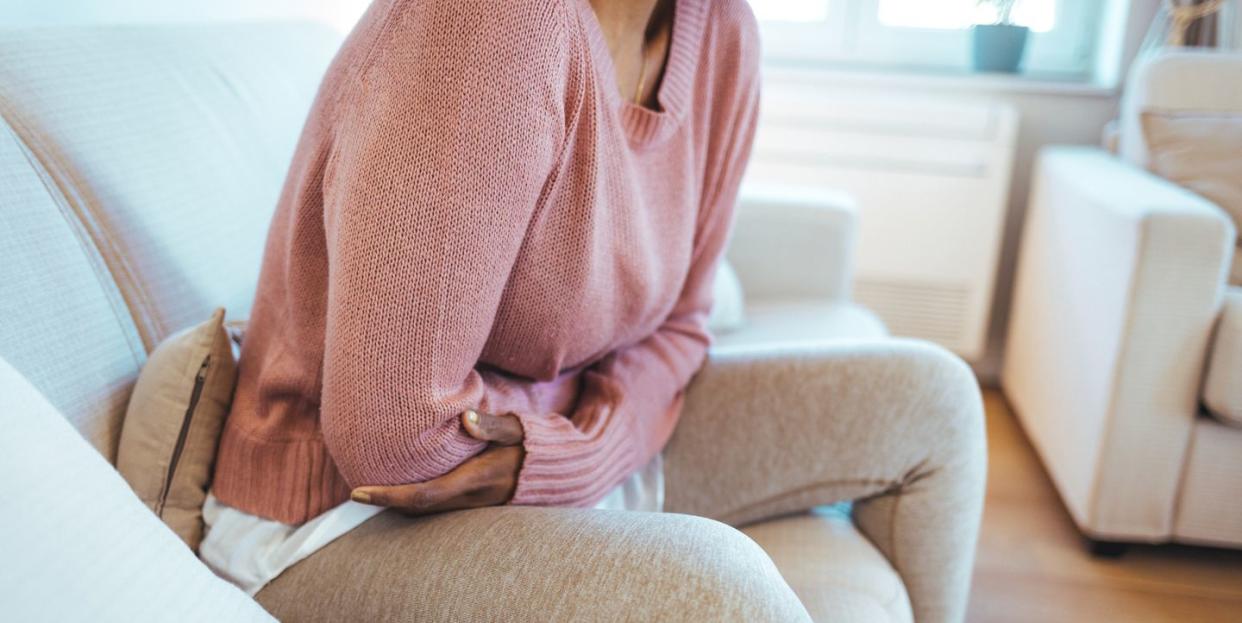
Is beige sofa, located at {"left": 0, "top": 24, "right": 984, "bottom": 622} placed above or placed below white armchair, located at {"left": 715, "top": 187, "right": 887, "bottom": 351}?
above

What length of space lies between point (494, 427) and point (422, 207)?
188 millimetres

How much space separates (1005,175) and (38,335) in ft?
6.60

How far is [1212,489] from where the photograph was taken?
1526 mm

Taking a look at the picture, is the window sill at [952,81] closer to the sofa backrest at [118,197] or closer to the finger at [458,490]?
the sofa backrest at [118,197]

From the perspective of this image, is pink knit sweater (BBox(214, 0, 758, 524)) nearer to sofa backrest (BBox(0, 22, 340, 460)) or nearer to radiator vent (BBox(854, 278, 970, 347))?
sofa backrest (BBox(0, 22, 340, 460))

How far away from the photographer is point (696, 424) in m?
0.97

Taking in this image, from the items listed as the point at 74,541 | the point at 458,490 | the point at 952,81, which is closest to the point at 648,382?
the point at 458,490

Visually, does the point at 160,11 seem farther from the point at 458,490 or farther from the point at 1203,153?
the point at 1203,153

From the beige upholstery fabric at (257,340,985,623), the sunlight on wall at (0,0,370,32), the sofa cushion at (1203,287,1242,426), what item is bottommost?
the sofa cushion at (1203,287,1242,426)

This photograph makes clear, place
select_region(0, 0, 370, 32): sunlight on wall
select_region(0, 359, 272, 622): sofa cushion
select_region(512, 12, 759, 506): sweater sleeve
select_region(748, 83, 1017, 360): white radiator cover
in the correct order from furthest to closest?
select_region(748, 83, 1017, 360): white radiator cover < select_region(0, 0, 370, 32): sunlight on wall < select_region(512, 12, 759, 506): sweater sleeve < select_region(0, 359, 272, 622): sofa cushion

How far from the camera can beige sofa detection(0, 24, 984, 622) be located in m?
0.56

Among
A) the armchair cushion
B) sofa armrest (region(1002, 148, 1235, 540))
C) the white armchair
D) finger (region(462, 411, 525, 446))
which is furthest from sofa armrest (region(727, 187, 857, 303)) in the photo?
finger (region(462, 411, 525, 446))

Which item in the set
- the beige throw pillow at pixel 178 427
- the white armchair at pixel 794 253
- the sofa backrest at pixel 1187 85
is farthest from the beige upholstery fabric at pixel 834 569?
the sofa backrest at pixel 1187 85

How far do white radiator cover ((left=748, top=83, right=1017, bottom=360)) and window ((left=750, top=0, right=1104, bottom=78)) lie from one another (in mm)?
204
